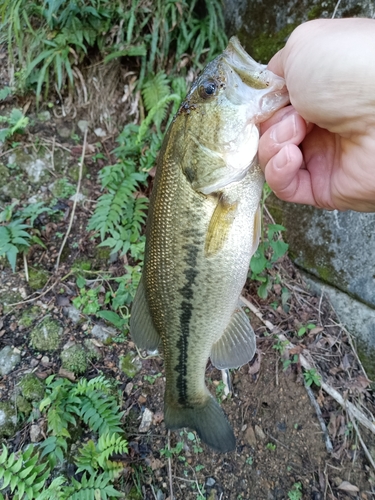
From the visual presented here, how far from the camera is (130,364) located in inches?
123

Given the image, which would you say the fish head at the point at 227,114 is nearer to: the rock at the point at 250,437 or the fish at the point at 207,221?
the fish at the point at 207,221

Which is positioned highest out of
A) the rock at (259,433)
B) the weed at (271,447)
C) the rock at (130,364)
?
the rock at (130,364)

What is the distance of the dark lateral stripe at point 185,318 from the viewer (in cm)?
178

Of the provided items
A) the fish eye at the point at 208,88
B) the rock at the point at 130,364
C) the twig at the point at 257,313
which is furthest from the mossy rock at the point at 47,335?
the fish eye at the point at 208,88

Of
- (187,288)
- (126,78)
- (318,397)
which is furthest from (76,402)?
(126,78)

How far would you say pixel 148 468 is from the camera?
2703 millimetres

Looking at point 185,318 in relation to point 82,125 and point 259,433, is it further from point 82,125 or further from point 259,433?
point 82,125

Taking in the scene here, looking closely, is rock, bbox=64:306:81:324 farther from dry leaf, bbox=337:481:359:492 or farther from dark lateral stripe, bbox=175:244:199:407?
dry leaf, bbox=337:481:359:492

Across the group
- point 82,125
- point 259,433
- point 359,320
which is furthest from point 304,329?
point 82,125

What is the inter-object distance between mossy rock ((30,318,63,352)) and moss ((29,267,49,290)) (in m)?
0.35

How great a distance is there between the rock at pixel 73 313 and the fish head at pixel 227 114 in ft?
6.73

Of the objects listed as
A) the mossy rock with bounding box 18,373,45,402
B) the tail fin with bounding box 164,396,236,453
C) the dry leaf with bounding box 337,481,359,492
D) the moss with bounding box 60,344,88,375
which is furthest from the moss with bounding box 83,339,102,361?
the dry leaf with bounding box 337,481,359,492

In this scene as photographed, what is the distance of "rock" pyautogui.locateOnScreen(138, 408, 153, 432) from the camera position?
2848 millimetres

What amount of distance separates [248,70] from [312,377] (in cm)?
250
